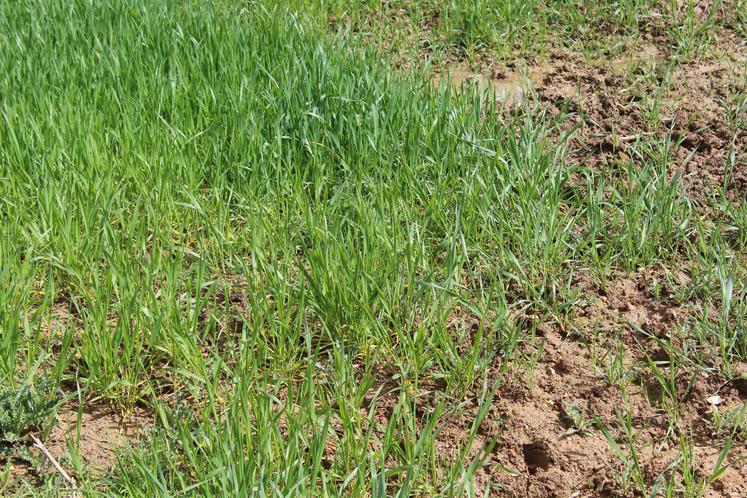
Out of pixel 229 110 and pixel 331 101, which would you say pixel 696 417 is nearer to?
pixel 331 101

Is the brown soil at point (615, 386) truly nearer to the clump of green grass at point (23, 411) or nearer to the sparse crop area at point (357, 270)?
the sparse crop area at point (357, 270)

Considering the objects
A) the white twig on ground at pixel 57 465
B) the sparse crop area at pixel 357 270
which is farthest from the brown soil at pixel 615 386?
the white twig on ground at pixel 57 465

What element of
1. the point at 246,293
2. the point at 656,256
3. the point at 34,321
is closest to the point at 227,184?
the point at 246,293

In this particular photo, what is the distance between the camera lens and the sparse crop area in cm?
200

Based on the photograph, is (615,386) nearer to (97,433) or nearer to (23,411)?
(97,433)

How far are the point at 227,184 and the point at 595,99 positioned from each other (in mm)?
1521

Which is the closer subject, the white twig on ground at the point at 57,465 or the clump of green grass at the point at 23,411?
the white twig on ground at the point at 57,465

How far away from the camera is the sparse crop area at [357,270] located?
2.00 meters

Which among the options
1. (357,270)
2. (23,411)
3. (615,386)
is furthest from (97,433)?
(615,386)

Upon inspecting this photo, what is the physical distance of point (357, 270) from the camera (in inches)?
93.0

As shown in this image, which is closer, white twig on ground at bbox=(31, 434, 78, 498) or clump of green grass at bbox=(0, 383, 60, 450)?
white twig on ground at bbox=(31, 434, 78, 498)

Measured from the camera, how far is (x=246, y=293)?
8.45 ft

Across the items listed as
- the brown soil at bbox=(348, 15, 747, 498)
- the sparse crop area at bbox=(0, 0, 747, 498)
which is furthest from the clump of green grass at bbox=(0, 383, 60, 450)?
the brown soil at bbox=(348, 15, 747, 498)

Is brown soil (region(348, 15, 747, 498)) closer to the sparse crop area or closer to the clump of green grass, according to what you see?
the sparse crop area
